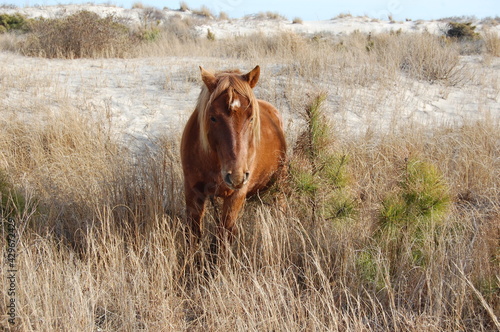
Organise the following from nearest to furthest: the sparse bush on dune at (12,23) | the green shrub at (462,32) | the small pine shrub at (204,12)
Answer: the green shrub at (462,32) → the sparse bush on dune at (12,23) → the small pine shrub at (204,12)

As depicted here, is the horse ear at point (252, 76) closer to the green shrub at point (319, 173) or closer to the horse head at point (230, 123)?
the horse head at point (230, 123)

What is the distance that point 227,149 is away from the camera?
116 inches

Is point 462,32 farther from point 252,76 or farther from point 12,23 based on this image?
point 12,23

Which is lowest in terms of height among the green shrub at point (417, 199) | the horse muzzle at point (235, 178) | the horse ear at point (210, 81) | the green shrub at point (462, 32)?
the green shrub at point (417, 199)

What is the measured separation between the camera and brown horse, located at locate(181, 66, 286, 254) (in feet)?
9.77

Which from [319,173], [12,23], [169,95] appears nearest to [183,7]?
[12,23]

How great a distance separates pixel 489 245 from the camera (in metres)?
3.33

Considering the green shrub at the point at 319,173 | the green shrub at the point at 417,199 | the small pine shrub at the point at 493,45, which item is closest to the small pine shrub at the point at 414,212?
the green shrub at the point at 417,199

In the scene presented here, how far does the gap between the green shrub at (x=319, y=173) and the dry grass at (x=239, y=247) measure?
80 mm

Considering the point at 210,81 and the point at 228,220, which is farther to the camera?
the point at 228,220

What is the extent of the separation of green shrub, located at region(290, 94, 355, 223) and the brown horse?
332 millimetres

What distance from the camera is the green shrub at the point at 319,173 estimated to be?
375cm

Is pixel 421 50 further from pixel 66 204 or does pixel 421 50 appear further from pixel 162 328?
pixel 162 328

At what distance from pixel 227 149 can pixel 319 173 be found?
1.19 m
